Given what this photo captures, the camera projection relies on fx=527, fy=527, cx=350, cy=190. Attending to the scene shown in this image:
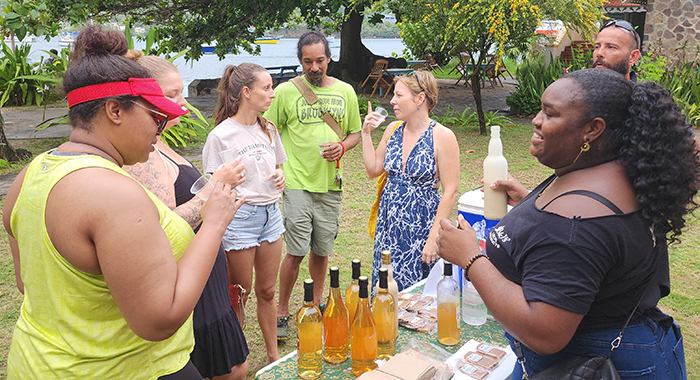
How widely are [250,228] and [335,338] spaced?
4.23ft

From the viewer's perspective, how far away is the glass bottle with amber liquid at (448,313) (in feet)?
7.18

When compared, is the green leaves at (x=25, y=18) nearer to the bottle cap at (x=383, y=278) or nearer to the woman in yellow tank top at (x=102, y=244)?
the woman in yellow tank top at (x=102, y=244)

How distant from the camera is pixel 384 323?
6.78 feet

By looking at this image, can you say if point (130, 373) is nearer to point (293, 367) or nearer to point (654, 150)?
point (293, 367)

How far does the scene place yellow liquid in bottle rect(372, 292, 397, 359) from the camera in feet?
6.78

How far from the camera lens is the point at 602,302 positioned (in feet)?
4.84

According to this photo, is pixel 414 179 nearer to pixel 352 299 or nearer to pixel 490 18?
pixel 352 299

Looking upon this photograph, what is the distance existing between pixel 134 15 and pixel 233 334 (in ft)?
38.5

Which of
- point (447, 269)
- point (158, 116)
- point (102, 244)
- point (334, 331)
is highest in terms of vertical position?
point (158, 116)

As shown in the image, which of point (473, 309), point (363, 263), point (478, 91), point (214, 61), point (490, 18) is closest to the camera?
point (473, 309)

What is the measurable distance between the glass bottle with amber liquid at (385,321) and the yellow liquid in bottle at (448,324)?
0.23 m

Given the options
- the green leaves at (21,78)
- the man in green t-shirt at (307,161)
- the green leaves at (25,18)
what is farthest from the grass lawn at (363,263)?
the green leaves at (21,78)

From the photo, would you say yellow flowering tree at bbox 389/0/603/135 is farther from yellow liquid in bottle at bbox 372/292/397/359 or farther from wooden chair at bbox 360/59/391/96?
yellow liquid in bottle at bbox 372/292/397/359

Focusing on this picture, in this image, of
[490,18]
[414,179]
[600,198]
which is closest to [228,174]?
[600,198]
